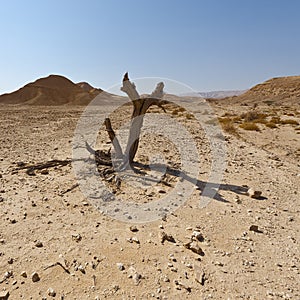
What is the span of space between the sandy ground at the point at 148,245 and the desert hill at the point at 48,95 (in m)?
47.2

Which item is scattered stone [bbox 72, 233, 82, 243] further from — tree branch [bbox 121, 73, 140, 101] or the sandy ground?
tree branch [bbox 121, 73, 140, 101]

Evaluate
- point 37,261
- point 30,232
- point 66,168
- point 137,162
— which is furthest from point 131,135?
point 37,261

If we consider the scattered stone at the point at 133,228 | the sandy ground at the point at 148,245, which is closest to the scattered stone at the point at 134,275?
the sandy ground at the point at 148,245

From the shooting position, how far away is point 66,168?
6621mm

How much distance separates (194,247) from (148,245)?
0.60 meters

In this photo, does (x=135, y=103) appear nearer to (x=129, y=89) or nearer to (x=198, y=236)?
(x=129, y=89)

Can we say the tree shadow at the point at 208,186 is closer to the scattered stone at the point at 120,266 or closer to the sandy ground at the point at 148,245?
the sandy ground at the point at 148,245

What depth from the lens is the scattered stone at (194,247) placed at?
11.6 ft

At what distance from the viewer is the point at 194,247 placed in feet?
11.7

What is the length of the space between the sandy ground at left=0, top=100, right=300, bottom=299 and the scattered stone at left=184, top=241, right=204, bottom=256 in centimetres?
2

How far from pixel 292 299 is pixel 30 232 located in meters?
3.31

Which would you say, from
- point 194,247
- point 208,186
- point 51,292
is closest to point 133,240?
point 194,247

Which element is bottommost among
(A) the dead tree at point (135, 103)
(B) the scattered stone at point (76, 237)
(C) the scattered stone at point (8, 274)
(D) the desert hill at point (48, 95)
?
(C) the scattered stone at point (8, 274)

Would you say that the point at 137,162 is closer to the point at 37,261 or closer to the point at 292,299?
the point at 37,261
